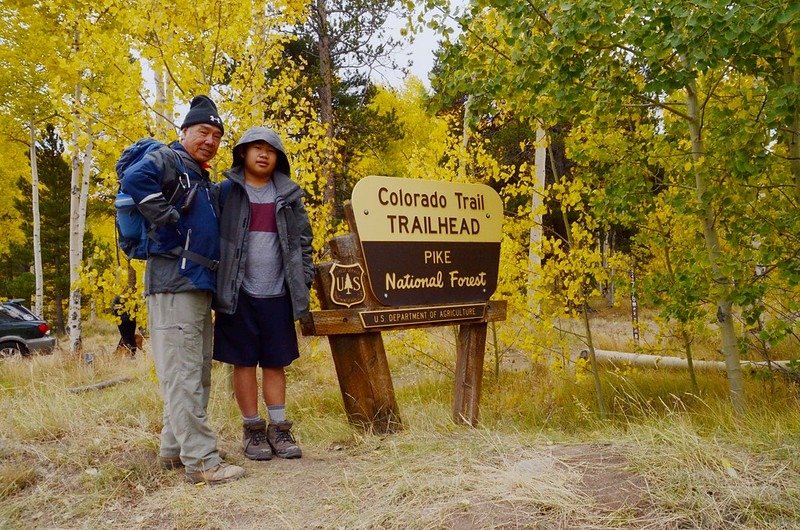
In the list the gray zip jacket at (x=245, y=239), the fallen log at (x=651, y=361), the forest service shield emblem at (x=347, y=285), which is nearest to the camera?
the gray zip jacket at (x=245, y=239)

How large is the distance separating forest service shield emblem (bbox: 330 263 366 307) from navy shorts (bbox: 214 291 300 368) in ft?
1.16

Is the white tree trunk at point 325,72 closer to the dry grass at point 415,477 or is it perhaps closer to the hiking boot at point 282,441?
the dry grass at point 415,477

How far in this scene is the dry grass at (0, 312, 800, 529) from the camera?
7.80 feet

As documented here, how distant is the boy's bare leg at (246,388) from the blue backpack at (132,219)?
0.94m

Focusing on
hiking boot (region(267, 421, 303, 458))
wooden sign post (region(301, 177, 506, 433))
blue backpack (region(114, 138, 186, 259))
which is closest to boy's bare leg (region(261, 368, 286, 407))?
hiking boot (region(267, 421, 303, 458))

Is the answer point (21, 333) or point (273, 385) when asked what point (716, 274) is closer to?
point (273, 385)

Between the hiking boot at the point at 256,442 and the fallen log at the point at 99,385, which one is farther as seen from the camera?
the fallen log at the point at 99,385

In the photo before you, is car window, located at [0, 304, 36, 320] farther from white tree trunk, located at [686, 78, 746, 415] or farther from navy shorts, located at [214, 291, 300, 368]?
white tree trunk, located at [686, 78, 746, 415]

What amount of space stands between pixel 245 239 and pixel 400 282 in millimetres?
1113

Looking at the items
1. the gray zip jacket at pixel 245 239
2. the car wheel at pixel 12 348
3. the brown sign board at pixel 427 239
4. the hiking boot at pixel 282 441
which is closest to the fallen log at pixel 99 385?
the hiking boot at pixel 282 441

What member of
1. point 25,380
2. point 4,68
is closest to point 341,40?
point 4,68

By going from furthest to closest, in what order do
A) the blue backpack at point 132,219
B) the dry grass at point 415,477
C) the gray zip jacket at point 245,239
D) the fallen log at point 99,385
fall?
1. the fallen log at point 99,385
2. the gray zip jacket at point 245,239
3. the blue backpack at point 132,219
4. the dry grass at point 415,477

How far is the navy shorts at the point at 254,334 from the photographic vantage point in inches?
145

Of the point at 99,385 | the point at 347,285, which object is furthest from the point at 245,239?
the point at 99,385
